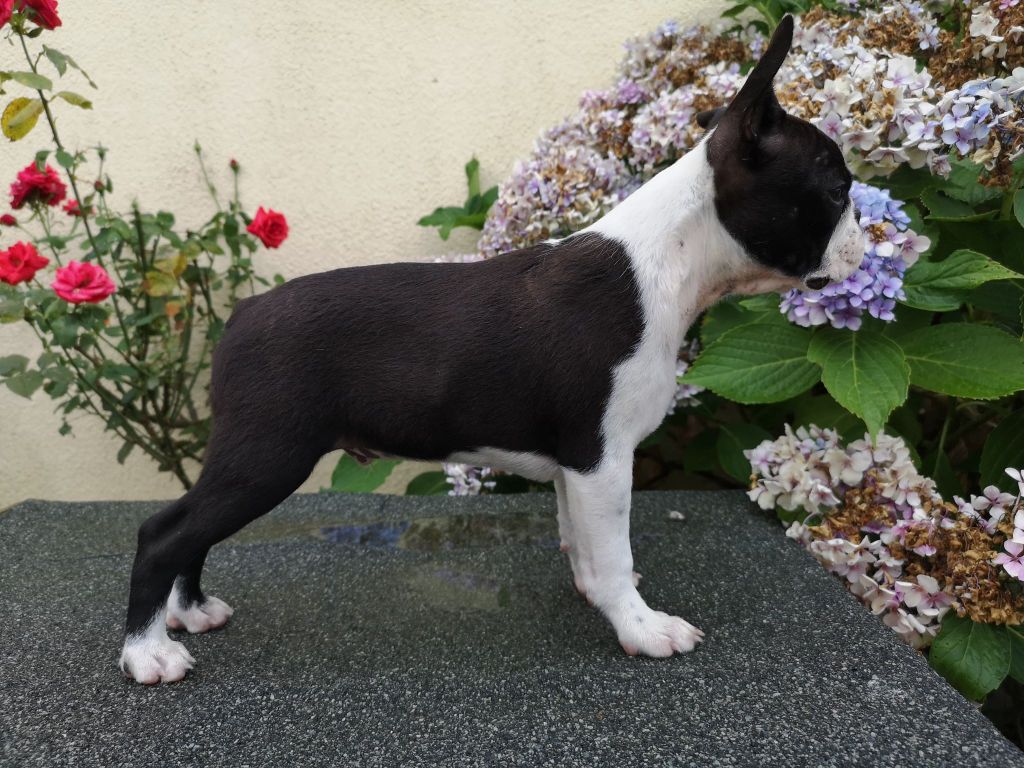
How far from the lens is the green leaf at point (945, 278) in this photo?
189 cm

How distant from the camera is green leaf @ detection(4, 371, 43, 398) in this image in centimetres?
259

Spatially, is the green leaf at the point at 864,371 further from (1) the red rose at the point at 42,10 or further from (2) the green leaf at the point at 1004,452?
(1) the red rose at the point at 42,10

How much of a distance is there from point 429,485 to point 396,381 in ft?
5.10

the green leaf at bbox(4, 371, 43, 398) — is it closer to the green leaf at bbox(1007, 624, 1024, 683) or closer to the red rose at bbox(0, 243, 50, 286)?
the red rose at bbox(0, 243, 50, 286)

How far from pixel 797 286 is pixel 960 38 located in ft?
4.16

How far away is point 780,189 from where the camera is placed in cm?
151

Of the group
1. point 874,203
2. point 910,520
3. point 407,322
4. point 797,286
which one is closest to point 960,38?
point 874,203

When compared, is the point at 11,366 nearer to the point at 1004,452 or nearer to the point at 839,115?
the point at 839,115

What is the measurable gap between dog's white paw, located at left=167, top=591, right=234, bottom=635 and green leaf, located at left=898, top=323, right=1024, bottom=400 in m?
1.82

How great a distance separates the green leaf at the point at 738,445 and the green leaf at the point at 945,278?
814mm

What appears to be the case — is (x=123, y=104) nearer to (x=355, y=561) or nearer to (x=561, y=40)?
(x=561, y=40)

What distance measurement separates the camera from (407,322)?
1632 mm

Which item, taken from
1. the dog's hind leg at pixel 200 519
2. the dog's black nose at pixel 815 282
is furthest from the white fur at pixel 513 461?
the dog's black nose at pixel 815 282

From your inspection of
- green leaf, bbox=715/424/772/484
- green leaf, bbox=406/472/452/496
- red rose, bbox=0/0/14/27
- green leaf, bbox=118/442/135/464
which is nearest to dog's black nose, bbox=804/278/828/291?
green leaf, bbox=715/424/772/484
